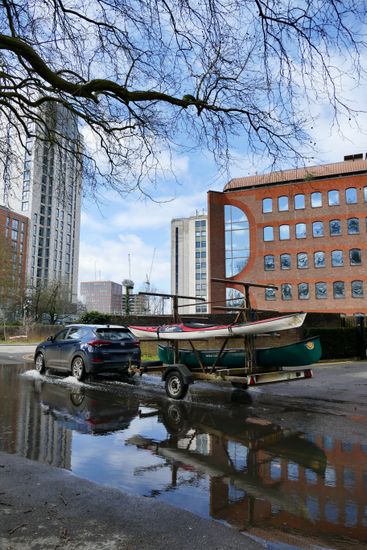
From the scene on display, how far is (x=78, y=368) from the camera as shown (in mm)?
13578

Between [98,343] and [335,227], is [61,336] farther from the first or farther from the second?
[335,227]

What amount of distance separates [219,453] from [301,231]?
48047 millimetres

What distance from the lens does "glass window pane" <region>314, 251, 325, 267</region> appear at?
164 ft

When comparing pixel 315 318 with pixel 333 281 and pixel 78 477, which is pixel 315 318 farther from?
pixel 333 281

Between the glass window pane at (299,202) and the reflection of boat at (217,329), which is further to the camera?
the glass window pane at (299,202)

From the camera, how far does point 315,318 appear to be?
24.8 metres

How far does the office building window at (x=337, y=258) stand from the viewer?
49181mm

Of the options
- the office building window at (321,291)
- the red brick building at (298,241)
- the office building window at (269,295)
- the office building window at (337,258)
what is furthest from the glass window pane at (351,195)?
the office building window at (269,295)

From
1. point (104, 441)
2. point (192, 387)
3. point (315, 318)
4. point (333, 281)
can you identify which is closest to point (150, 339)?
point (192, 387)

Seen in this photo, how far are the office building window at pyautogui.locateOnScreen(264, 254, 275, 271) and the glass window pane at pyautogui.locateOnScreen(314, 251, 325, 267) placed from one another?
4.71 m

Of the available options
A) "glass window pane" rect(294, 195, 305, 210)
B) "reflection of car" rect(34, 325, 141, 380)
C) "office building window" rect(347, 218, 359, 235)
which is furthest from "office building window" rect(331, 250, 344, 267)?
"reflection of car" rect(34, 325, 141, 380)

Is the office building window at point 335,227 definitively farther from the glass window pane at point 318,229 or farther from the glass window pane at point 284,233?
the glass window pane at point 284,233

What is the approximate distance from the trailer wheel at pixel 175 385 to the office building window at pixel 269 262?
43.1 meters

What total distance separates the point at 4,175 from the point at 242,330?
5944mm
